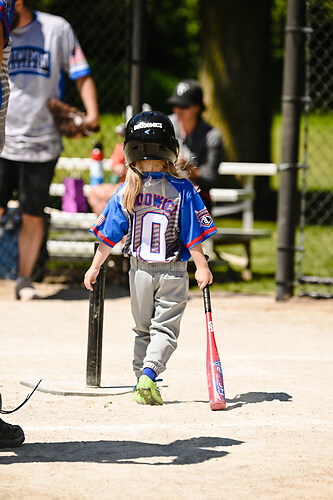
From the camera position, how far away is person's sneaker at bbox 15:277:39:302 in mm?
7578

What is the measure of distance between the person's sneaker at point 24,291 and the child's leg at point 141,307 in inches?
110

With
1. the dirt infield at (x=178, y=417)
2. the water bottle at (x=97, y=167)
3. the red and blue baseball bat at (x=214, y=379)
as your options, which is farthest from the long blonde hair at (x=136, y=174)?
the water bottle at (x=97, y=167)

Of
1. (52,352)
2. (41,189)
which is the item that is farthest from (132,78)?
(52,352)

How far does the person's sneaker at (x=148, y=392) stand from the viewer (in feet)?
15.2

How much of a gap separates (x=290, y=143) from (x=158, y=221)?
3.24m

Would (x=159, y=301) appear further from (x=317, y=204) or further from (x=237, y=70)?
(x=317, y=204)

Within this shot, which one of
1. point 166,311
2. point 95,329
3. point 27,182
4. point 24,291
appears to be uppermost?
point 27,182

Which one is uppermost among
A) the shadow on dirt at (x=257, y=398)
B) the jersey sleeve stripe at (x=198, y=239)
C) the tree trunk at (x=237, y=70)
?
the tree trunk at (x=237, y=70)

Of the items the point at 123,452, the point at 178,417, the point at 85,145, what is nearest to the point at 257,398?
the point at 178,417

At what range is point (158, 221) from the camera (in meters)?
4.73

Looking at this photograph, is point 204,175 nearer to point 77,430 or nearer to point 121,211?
point 121,211

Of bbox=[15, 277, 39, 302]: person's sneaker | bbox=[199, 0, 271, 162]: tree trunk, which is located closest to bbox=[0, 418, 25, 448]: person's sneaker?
bbox=[15, 277, 39, 302]: person's sneaker

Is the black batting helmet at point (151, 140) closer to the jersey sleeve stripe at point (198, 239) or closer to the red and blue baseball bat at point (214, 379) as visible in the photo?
the jersey sleeve stripe at point (198, 239)

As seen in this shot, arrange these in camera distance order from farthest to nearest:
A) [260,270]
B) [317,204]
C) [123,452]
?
1. [317,204]
2. [260,270]
3. [123,452]
